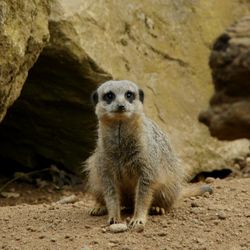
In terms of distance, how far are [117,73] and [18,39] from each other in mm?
1429

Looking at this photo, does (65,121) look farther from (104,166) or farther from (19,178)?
(104,166)

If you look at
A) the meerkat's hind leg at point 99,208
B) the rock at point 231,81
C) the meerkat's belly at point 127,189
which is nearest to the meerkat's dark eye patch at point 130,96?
the meerkat's belly at point 127,189

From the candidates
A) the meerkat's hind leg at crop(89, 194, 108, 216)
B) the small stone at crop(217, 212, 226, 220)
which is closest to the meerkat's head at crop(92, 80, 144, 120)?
the meerkat's hind leg at crop(89, 194, 108, 216)

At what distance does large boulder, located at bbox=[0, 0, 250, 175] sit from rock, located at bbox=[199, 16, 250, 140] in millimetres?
656

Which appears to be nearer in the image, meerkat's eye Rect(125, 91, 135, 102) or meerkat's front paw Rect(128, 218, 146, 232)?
meerkat's front paw Rect(128, 218, 146, 232)

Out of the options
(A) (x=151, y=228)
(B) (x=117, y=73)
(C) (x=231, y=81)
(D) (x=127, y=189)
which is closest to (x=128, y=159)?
(D) (x=127, y=189)

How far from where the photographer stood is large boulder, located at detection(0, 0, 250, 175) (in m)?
5.87

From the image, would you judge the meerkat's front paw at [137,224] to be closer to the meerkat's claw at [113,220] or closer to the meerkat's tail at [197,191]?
the meerkat's claw at [113,220]

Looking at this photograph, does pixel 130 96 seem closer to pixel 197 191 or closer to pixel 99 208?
pixel 99 208

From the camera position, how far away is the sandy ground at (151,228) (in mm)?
3619

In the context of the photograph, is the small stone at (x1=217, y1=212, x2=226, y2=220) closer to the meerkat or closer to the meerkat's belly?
the meerkat

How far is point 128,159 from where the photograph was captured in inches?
160

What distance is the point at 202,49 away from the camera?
22.8 ft

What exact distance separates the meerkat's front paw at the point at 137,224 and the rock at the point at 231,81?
2037 millimetres
